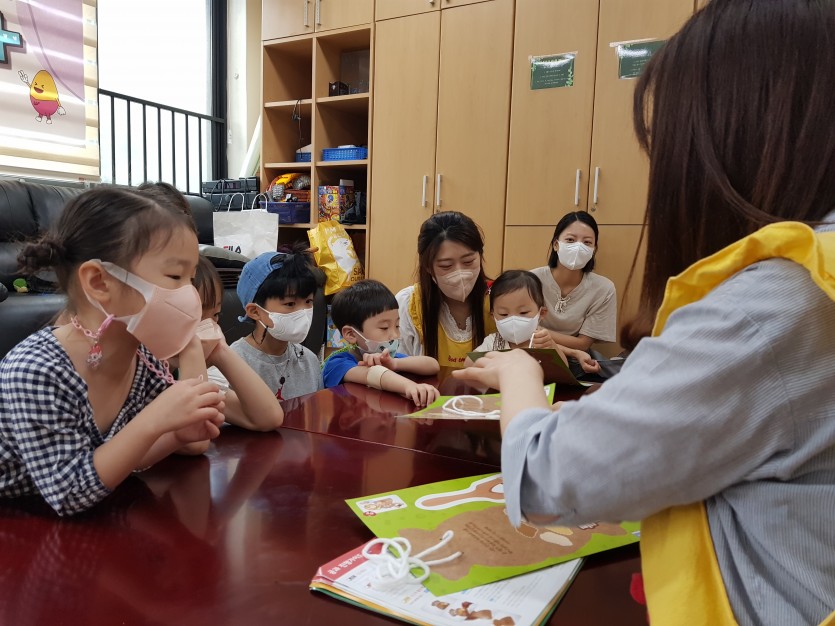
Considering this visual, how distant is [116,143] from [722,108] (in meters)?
4.16

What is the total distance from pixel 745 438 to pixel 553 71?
2.88 metres

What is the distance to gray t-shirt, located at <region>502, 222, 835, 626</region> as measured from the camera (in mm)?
406

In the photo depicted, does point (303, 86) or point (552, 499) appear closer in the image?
point (552, 499)

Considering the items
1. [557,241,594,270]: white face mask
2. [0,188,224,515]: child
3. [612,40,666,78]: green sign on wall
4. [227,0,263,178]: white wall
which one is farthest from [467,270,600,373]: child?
[227,0,263,178]: white wall

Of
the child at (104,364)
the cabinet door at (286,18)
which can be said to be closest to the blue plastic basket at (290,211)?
the cabinet door at (286,18)

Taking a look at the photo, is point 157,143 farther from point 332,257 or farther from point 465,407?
point 465,407

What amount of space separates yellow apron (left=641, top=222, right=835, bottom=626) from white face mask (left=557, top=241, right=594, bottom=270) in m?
2.06

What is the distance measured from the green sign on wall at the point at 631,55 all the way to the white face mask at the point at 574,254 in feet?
2.98

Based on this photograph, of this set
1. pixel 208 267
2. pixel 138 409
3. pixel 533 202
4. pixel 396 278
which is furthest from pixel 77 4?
pixel 138 409

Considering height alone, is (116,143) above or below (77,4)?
below

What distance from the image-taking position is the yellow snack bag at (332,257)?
138 inches

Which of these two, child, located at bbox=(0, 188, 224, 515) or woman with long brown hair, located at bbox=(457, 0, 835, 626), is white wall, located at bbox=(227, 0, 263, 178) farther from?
woman with long brown hair, located at bbox=(457, 0, 835, 626)

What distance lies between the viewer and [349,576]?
1.73 feet

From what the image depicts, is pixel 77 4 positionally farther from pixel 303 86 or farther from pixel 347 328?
pixel 347 328
